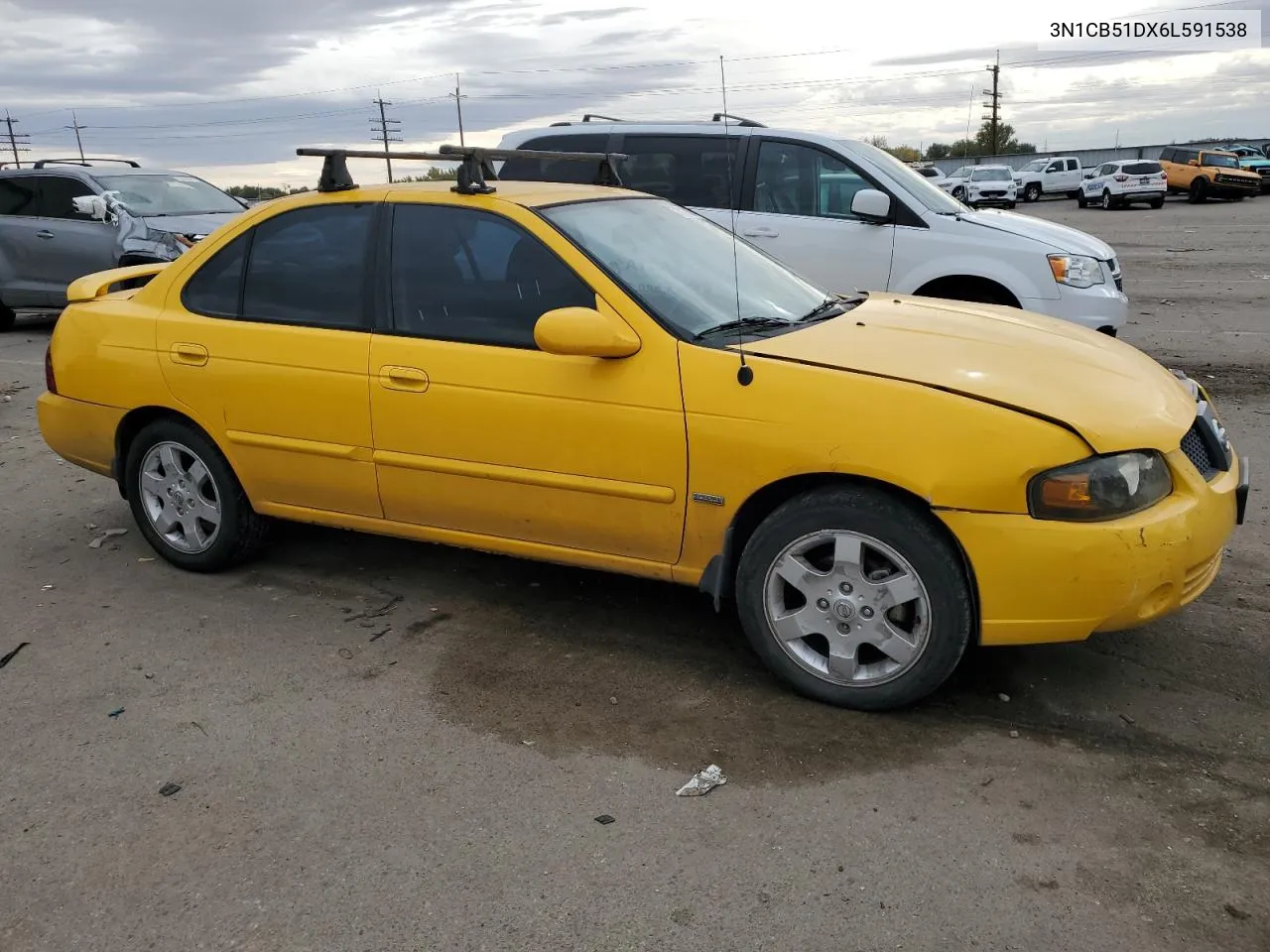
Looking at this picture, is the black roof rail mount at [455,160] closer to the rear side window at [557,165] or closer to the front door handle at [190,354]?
the front door handle at [190,354]

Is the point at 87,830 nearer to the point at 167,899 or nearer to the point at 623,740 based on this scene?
the point at 167,899

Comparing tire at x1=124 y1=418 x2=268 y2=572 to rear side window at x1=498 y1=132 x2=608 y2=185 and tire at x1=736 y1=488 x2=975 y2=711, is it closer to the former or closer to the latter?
tire at x1=736 y1=488 x2=975 y2=711

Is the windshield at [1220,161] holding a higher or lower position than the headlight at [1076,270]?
higher

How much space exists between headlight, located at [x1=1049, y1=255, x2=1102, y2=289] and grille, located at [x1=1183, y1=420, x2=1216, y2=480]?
4.10 meters

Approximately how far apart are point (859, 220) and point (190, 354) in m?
4.93

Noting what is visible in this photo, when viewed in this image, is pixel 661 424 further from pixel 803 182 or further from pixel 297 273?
pixel 803 182

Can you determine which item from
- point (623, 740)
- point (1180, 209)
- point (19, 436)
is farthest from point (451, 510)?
point (1180, 209)

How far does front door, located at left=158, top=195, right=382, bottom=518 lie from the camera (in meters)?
4.35

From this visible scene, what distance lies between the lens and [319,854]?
296 centimetres

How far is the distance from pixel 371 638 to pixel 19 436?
4986mm

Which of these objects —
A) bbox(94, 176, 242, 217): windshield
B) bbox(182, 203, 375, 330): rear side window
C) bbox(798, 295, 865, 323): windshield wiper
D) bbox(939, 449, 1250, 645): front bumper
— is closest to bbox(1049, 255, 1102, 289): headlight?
bbox(798, 295, 865, 323): windshield wiper

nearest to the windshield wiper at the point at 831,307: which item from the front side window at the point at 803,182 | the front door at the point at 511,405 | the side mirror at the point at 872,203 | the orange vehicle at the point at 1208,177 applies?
the front door at the point at 511,405

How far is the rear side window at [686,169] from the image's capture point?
823cm

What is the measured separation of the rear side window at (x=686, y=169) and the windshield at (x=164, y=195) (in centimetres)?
599
